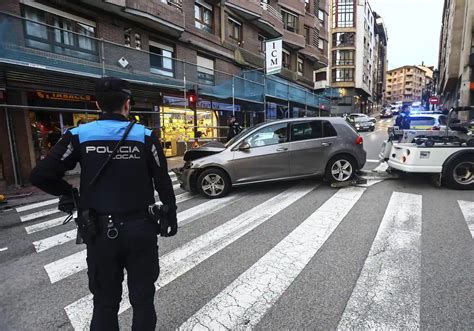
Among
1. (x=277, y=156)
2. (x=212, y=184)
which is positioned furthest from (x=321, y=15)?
(x=212, y=184)

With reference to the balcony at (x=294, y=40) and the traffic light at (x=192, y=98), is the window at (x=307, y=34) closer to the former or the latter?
the balcony at (x=294, y=40)

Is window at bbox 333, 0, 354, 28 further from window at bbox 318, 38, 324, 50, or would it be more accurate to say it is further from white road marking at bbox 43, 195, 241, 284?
white road marking at bbox 43, 195, 241, 284

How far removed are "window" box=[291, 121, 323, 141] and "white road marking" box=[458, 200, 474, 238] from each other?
10.1 ft

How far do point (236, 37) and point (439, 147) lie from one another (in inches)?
644

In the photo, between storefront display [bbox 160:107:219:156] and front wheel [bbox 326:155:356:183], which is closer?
front wheel [bbox 326:155:356:183]

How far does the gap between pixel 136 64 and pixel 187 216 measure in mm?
7038

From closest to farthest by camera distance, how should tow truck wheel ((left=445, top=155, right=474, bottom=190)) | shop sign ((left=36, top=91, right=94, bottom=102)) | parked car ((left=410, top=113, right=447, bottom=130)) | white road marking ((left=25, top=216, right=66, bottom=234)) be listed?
white road marking ((left=25, top=216, right=66, bottom=234)) < tow truck wheel ((left=445, top=155, right=474, bottom=190)) < shop sign ((left=36, top=91, right=94, bottom=102)) < parked car ((left=410, top=113, right=447, bottom=130))

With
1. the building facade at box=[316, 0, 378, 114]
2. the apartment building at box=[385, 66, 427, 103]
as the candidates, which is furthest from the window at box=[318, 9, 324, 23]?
the apartment building at box=[385, 66, 427, 103]

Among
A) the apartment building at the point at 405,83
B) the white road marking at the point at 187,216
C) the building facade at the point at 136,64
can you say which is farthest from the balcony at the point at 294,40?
the apartment building at the point at 405,83

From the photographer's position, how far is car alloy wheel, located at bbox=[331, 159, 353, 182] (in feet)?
23.1

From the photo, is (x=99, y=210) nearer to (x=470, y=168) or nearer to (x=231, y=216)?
(x=231, y=216)

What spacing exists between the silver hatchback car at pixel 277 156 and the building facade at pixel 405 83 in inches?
5970

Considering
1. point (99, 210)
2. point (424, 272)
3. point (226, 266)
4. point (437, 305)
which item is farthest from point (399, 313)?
point (99, 210)

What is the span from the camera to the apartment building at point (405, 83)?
14012 cm
